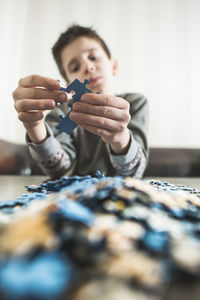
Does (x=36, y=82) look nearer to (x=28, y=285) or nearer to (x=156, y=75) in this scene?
(x=28, y=285)

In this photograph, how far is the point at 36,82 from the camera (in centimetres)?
58

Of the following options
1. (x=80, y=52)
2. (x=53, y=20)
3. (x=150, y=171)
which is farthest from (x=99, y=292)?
(x=53, y=20)

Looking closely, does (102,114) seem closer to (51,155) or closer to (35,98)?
(35,98)

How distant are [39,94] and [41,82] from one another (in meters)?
0.03

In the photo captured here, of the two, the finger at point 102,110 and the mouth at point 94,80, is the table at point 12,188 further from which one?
the mouth at point 94,80

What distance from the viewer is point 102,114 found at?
1.82 feet

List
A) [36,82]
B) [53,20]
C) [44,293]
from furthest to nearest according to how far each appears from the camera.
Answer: [53,20] → [36,82] → [44,293]

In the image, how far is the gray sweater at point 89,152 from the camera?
0.75 meters

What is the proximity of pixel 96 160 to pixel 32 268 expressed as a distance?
0.86 metres

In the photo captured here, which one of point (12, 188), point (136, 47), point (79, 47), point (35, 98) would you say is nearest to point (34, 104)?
point (35, 98)

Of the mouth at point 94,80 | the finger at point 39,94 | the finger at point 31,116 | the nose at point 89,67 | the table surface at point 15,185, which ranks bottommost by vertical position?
the table surface at point 15,185

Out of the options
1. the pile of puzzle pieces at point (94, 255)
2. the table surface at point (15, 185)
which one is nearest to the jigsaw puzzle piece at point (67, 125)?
the table surface at point (15, 185)

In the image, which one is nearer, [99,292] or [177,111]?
[99,292]

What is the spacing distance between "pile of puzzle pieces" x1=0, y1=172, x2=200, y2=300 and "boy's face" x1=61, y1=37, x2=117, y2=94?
806mm
